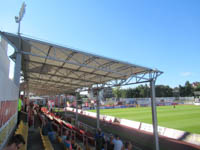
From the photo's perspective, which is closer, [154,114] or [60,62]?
[154,114]

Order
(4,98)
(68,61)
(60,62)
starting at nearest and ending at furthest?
(4,98), (68,61), (60,62)

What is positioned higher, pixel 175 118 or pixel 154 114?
pixel 154 114

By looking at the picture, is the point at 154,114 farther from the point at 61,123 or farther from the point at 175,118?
the point at 175,118

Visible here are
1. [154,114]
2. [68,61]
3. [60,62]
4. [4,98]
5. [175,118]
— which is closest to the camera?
[4,98]

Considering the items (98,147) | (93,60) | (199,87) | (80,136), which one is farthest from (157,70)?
(199,87)

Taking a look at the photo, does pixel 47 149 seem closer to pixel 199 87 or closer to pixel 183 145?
pixel 183 145

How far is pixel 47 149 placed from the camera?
5285mm

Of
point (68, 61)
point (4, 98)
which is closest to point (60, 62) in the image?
point (68, 61)

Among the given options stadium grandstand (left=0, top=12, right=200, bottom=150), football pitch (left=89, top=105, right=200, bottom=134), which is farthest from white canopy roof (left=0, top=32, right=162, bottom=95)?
football pitch (left=89, top=105, right=200, bottom=134)

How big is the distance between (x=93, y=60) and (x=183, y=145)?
6292 millimetres

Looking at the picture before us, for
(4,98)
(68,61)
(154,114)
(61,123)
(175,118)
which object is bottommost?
(175,118)

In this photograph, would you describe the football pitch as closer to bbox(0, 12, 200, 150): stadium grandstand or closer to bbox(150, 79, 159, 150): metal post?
bbox(0, 12, 200, 150): stadium grandstand

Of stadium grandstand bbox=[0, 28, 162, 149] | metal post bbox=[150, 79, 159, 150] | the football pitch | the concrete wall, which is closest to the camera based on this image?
the concrete wall

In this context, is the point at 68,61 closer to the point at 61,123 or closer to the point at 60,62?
the point at 60,62
